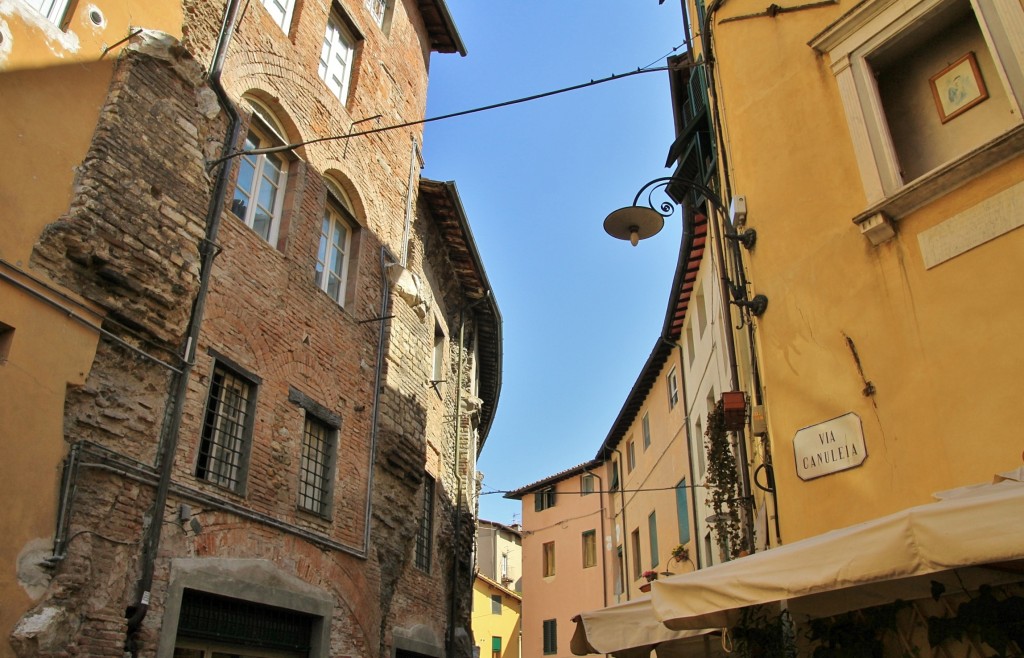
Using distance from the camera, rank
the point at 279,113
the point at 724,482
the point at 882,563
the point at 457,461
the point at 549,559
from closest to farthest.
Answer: the point at 882,563 → the point at 279,113 → the point at 724,482 → the point at 457,461 → the point at 549,559

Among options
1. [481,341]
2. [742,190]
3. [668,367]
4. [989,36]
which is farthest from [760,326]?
[668,367]

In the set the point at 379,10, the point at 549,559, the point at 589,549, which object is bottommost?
the point at 589,549

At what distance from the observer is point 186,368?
7.10 m

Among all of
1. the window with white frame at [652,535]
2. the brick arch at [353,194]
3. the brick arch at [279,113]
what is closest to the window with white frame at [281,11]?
the brick arch at [279,113]

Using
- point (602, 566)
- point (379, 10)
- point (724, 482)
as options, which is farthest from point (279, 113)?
point (602, 566)

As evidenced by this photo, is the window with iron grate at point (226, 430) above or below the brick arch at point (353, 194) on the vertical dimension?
below

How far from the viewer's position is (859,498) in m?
5.29

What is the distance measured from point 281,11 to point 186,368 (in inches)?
211

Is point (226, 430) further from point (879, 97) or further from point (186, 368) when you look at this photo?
point (879, 97)

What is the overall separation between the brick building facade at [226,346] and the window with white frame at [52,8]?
44 mm

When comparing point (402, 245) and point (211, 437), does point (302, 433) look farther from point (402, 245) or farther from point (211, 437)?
point (402, 245)

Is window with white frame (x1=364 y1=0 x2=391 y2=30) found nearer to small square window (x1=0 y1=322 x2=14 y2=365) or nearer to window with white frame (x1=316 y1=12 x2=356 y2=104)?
window with white frame (x1=316 y1=12 x2=356 y2=104)

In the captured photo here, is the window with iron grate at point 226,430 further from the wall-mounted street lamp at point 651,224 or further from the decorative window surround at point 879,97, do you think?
the decorative window surround at point 879,97

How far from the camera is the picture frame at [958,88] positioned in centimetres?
550
